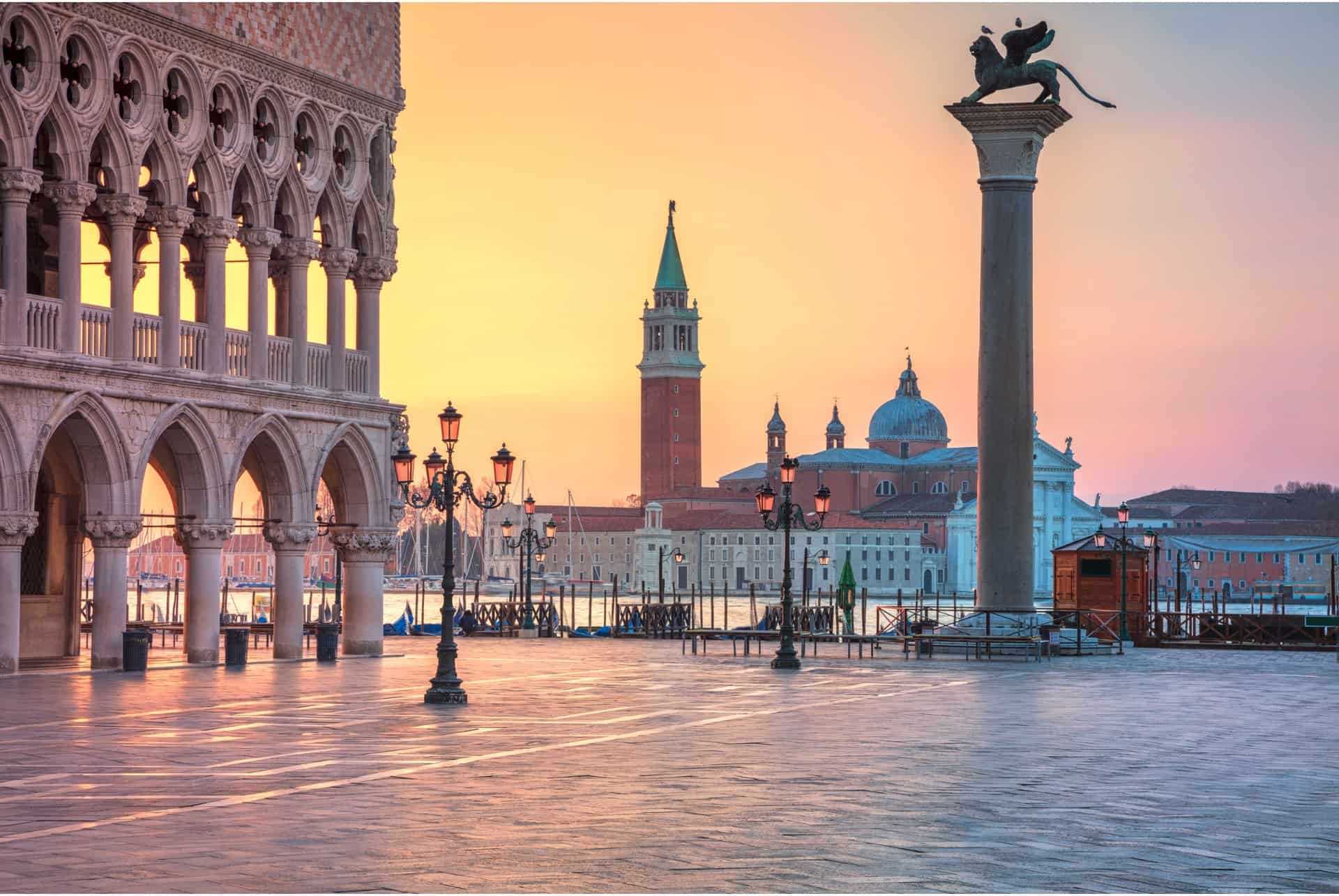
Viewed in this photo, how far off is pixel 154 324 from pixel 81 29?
14.4 ft

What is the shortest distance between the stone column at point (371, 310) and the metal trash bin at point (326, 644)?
13.7 ft

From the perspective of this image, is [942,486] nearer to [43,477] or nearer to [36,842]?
[43,477]

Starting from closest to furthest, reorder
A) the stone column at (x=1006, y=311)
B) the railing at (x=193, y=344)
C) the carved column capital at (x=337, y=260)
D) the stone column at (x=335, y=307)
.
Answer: the railing at (x=193, y=344), the stone column at (x=1006, y=311), the stone column at (x=335, y=307), the carved column capital at (x=337, y=260)

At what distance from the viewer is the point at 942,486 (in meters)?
186

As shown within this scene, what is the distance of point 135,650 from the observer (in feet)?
97.3

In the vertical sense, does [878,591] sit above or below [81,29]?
below

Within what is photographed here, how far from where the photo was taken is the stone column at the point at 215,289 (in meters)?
31.5

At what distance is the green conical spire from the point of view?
585 feet

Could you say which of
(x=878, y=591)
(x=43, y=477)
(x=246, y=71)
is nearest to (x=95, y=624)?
(x=43, y=477)

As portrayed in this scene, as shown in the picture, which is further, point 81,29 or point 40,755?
point 81,29

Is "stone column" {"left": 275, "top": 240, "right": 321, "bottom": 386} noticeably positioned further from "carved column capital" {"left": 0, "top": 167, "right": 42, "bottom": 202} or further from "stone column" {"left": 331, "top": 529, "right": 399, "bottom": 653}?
"carved column capital" {"left": 0, "top": 167, "right": 42, "bottom": 202}

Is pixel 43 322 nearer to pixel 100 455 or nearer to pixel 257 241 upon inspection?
pixel 100 455

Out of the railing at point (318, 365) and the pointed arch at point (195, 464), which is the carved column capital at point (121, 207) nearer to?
the pointed arch at point (195, 464)

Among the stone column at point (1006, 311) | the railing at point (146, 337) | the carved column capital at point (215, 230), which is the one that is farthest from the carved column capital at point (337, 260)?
the stone column at point (1006, 311)
